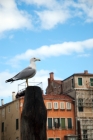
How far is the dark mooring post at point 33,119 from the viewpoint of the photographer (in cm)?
329

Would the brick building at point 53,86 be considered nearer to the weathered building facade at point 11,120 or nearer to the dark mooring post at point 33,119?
the weathered building facade at point 11,120

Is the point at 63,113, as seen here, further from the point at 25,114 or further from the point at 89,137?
the point at 25,114

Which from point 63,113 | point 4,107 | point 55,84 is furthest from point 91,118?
point 4,107

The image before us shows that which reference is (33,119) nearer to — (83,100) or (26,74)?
(26,74)

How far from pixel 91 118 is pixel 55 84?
1021 centimetres

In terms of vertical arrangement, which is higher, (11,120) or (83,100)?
(83,100)

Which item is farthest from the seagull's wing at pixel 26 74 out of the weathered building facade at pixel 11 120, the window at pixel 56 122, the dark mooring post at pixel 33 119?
the window at pixel 56 122

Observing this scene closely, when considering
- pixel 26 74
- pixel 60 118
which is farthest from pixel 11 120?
pixel 26 74

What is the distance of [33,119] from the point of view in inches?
132

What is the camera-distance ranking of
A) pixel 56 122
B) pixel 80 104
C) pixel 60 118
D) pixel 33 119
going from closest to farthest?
pixel 33 119
pixel 56 122
pixel 60 118
pixel 80 104

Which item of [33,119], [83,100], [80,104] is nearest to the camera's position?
[33,119]

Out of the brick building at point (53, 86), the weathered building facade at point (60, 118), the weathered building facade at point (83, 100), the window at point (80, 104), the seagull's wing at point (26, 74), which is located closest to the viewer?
the seagull's wing at point (26, 74)

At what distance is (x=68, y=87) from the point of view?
45969 mm

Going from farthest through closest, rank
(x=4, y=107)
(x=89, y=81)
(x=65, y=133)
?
(x=4, y=107)
(x=89, y=81)
(x=65, y=133)
